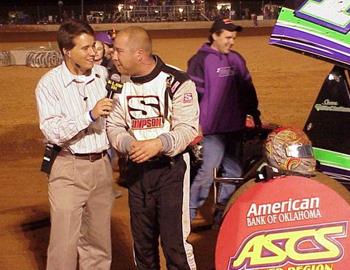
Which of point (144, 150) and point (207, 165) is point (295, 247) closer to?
point (144, 150)

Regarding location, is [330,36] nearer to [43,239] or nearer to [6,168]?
[43,239]

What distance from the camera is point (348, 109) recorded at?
4.80 meters

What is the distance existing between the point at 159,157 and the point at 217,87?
2.12 metres

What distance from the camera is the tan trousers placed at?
16.0ft

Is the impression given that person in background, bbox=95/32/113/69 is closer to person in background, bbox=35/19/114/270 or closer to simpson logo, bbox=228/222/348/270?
person in background, bbox=35/19/114/270

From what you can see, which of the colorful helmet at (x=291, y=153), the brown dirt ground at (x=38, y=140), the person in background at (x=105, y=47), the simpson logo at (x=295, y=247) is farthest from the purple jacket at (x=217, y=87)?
the simpson logo at (x=295, y=247)

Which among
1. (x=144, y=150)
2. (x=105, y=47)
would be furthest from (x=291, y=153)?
(x=105, y=47)

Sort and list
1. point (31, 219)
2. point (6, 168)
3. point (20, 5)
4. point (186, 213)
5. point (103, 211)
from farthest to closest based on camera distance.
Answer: point (20, 5) < point (6, 168) < point (31, 219) < point (103, 211) < point (186, 213)

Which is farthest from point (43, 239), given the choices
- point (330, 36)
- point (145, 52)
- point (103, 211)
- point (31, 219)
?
point (330, 36)

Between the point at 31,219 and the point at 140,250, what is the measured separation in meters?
3.13

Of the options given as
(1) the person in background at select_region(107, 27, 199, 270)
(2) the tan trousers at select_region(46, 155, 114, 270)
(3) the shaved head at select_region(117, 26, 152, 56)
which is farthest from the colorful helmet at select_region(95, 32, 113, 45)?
(3) the shaved head at select_region(117, 26, 152, 56)

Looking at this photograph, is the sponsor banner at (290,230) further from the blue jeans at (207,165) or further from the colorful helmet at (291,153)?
the blue jeans at (207,165)

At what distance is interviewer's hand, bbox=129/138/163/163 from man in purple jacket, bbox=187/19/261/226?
2335mm

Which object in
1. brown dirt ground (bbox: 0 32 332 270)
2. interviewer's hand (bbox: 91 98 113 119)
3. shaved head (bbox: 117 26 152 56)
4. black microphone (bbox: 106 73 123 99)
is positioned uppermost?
shaved head (bbox: 117 26 152 56)
